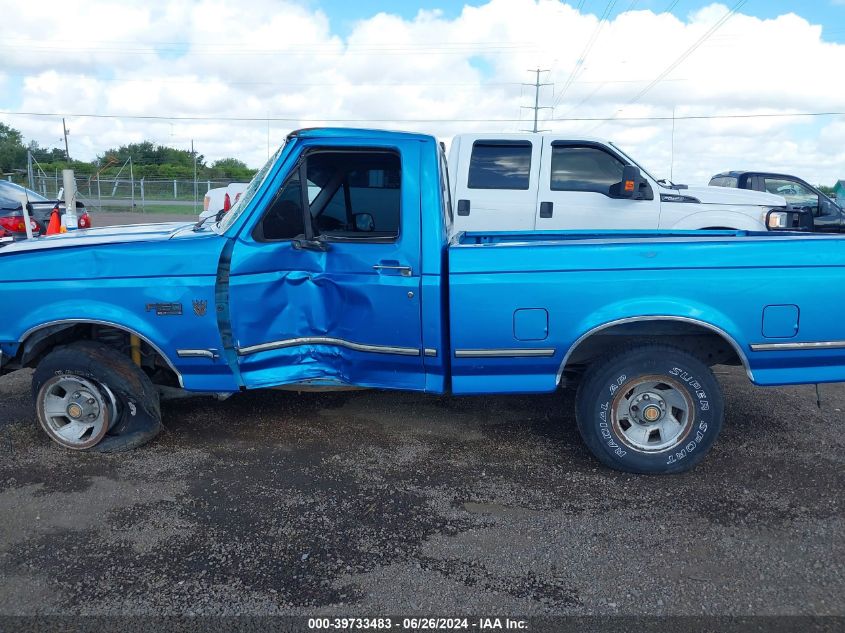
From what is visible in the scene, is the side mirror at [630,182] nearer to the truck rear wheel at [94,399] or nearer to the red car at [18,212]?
the truck rear wheel at [94,399]

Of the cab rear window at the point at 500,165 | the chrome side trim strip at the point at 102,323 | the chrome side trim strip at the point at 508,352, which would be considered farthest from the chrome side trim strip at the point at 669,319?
the cab rear window at the point at 500,165

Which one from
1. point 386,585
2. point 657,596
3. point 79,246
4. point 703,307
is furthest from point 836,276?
point 79,246

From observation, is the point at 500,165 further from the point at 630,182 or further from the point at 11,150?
the point at 11,150

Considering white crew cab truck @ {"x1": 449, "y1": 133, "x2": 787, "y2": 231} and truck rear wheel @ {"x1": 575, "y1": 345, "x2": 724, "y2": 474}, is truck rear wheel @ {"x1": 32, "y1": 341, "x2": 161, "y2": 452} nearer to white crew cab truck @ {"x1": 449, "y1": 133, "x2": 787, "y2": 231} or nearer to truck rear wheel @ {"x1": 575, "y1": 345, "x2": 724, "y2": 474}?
truck rear wheel @ {"x1": 575, "y1": 345, "x2": 724, "y2": 474}

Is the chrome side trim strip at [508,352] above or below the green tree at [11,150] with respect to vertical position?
below

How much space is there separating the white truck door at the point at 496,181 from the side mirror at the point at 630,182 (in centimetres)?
93

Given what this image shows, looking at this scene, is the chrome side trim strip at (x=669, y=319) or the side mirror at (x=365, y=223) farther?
the side mirror at (x=365, y=223)

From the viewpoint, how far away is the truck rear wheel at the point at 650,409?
4.12 m

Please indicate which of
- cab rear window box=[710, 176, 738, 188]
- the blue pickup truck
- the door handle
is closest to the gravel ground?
the blue pickup truck

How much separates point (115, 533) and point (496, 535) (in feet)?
6.45

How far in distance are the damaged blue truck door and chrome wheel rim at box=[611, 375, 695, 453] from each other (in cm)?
123

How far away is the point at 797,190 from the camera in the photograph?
44.4 ft

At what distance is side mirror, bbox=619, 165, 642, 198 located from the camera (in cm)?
754

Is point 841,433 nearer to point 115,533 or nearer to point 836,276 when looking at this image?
point 836,276
